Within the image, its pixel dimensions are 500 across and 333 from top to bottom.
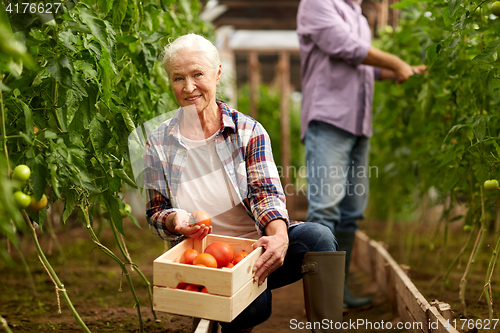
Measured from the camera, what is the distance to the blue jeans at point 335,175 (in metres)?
2.04

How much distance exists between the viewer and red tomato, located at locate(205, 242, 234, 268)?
128 cm

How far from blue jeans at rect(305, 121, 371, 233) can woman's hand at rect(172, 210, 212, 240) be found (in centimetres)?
80

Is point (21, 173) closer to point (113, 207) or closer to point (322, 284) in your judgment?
point (113, 207)

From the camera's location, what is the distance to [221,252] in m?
1.28

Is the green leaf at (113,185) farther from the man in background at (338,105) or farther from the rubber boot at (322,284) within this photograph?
the man in background at (338,105)

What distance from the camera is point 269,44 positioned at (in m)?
5.48

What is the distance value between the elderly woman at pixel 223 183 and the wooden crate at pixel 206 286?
17cm

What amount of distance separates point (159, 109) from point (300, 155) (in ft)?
13.0

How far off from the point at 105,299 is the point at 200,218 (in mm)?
1049

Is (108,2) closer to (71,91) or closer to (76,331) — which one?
(71,91)

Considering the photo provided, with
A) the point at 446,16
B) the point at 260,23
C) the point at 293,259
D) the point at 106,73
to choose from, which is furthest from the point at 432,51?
the point at 260,23

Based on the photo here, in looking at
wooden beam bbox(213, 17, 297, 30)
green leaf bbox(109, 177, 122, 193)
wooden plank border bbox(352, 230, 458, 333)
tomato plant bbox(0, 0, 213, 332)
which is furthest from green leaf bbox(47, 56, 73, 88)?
wooden beam bbox(213, 17, 297, 30)

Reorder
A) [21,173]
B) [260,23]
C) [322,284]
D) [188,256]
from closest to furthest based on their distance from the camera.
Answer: [21,173] → [188,256] → [322,284] → [260,23]

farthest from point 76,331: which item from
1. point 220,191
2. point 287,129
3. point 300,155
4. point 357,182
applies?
point 300,155
